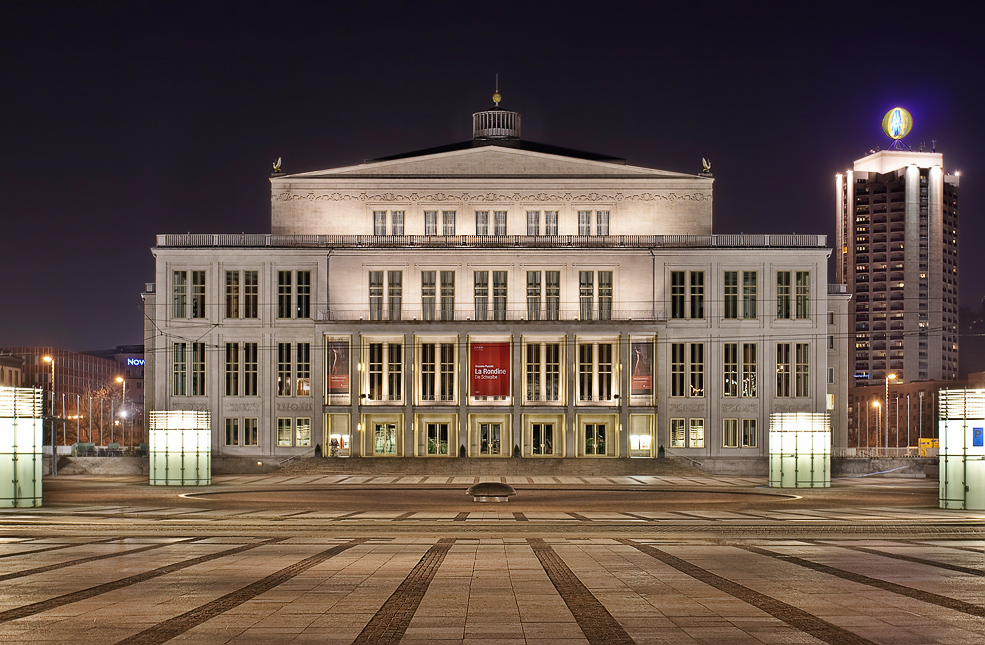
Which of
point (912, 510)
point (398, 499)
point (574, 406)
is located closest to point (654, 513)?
point (912, 510)

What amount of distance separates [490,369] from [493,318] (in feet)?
13.5

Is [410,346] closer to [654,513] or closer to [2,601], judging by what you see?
[654,513]

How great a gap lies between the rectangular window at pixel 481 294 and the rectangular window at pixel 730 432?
18.5 metres

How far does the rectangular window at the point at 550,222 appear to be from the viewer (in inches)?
3061

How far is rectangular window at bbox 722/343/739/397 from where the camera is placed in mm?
74562

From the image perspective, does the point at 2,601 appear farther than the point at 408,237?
No

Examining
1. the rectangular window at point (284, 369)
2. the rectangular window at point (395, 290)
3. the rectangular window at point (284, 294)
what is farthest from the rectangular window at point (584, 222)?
the rectangular window at point (284, 369)

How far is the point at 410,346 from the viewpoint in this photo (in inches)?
2901

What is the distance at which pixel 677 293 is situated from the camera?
75.6 metres

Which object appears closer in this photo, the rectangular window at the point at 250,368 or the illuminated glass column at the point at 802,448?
the illuminated glass column at the point at 802,448

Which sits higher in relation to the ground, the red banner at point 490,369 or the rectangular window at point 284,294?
the rectangular window at point 284,294

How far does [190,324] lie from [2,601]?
61327 millimetres

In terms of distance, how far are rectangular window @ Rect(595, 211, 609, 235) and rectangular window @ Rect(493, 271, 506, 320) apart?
7845 millimetres

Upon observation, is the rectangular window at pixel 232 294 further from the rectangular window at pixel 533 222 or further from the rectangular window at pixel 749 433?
the rectangular window at pixel 749 433
